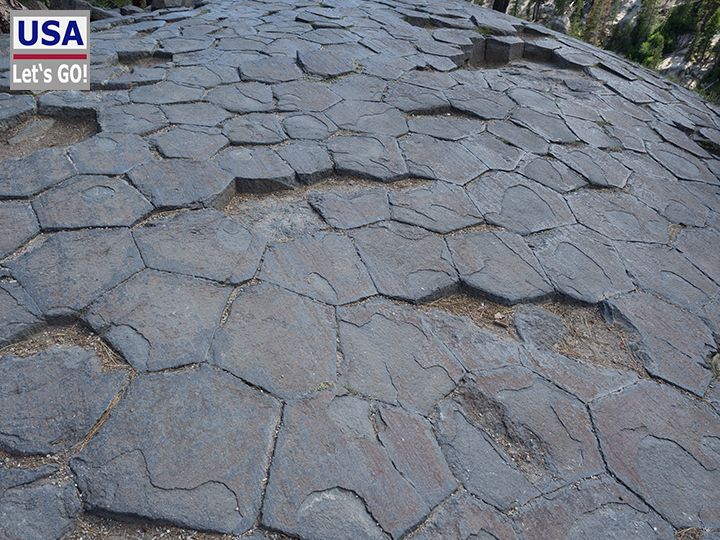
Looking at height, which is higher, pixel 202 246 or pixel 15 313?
pixel 202 246

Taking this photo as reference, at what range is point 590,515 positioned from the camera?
1.79 m

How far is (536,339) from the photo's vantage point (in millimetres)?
2463

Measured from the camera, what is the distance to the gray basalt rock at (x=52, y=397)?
5.68 ft

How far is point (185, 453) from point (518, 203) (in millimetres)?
2519

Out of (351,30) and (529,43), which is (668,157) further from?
(351,30)

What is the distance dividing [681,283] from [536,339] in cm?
121

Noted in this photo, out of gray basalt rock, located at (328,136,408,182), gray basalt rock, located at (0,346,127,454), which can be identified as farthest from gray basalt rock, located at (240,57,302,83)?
gray basalt rock, located at (0,346,127,454)

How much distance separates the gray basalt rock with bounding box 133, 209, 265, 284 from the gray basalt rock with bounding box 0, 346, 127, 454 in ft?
2.02

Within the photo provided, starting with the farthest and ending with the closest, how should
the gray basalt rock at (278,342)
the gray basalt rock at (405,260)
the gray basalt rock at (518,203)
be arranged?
the gray basalt rock at (518,203) < the gray basalt rock at (405,260) < the gray basalt rock at (278,342)

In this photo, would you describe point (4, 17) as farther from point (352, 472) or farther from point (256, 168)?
point (352, 472)

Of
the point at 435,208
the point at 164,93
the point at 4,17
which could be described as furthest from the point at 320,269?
the point at 4,17

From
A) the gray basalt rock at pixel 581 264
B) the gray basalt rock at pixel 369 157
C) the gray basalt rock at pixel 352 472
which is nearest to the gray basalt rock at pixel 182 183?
the gray basalt rock at pixel 369 157

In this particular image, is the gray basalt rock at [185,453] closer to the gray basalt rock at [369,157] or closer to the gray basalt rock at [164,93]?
the gray basalt rock at [369,157]

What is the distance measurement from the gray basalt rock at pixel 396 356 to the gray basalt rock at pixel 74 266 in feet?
3.49
